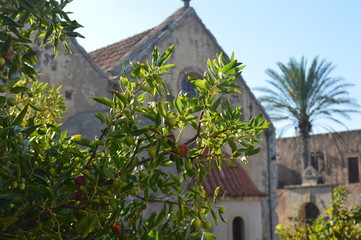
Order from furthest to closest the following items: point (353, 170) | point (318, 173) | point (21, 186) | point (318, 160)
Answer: point (318, 160), point (318, 173), point (353, 170), point (21, 186)

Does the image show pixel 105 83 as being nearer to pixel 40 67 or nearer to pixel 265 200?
pixel 40 67

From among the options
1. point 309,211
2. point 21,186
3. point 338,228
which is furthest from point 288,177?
point 21,186

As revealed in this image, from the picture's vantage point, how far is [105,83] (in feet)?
31.6

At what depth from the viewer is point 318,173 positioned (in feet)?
100

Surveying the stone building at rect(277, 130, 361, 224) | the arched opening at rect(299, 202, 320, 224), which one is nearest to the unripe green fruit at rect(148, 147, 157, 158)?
the stone building at rect(277, 130, 361, 224)

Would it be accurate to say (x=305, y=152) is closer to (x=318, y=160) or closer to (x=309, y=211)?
(x=309, y=211)

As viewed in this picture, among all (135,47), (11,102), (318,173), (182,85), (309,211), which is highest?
(135,47)

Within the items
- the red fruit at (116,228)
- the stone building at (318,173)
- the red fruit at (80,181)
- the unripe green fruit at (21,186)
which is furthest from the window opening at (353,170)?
the unripe green fruit at (21,186)

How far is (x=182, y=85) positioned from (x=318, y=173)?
70.6 ft

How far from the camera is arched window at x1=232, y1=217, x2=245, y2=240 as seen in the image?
10.4m

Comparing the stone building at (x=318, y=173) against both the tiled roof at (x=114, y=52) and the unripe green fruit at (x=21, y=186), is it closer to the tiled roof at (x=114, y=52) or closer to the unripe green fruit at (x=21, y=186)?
the tiled roof at (x=114, y=52)

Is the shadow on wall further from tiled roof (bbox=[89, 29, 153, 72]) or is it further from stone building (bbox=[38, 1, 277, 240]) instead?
tiled roof (bbox=[89, 29, 153, 72])

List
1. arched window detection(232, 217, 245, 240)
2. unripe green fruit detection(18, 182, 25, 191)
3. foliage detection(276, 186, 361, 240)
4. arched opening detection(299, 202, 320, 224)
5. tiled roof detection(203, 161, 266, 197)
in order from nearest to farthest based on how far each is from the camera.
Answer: unripe green fruit detection(18, 182, 25, 191) < foliage detection(276, 186, 361, 240) < tiled roof detection(203, 161, 266, 197) < arched window detection(232, 217, 245, 240) < arched opening detection(299, 202, 320, 224)

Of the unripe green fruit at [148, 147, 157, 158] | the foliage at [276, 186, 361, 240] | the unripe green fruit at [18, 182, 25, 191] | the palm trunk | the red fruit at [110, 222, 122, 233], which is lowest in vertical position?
the foliage at [276, 186, 361, 240]
